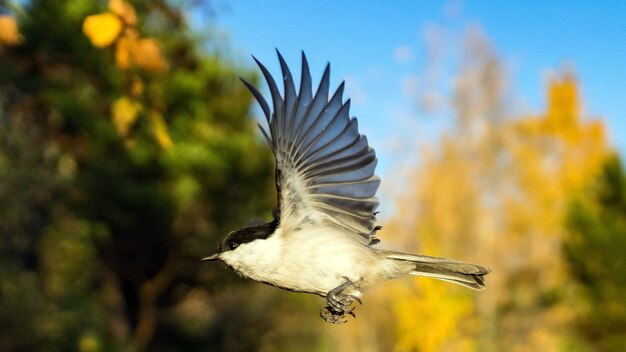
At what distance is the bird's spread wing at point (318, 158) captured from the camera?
1.70 meters

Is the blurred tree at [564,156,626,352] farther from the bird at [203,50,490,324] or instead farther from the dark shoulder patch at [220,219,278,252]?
the dark shoulder patch at [220,219,278,252]

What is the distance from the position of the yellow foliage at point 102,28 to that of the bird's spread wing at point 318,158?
726 millimetres

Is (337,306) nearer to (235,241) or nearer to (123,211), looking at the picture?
(235,241)

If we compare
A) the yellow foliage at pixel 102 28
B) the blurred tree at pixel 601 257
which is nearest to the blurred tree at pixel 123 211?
the yellow foliage at pixel 102 28

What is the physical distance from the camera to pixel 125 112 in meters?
2.44

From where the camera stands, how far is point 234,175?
1370 centimetres

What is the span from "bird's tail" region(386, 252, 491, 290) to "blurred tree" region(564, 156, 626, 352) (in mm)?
12397

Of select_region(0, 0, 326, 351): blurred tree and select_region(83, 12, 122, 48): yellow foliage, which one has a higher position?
select_region(0, 0, 326, 351): blurred tree

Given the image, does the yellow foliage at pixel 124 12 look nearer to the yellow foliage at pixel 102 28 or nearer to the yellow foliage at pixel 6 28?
the yellow foliage at pixel 102 28

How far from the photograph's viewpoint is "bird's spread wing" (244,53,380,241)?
5.57 ft

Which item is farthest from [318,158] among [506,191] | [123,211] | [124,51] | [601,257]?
[506,191]

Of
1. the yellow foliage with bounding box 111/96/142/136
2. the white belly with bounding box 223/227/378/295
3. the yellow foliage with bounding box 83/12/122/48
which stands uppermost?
the yellow foliage with bounding box 83/12/122/48

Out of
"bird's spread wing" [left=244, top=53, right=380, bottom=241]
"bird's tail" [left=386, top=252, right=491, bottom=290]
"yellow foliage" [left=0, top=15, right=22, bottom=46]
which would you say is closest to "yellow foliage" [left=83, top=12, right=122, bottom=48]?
"yellow foliage" [left=0, top=15, right=22, bottom=46]

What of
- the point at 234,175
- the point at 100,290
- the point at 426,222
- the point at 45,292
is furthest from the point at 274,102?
the point at 426,222
